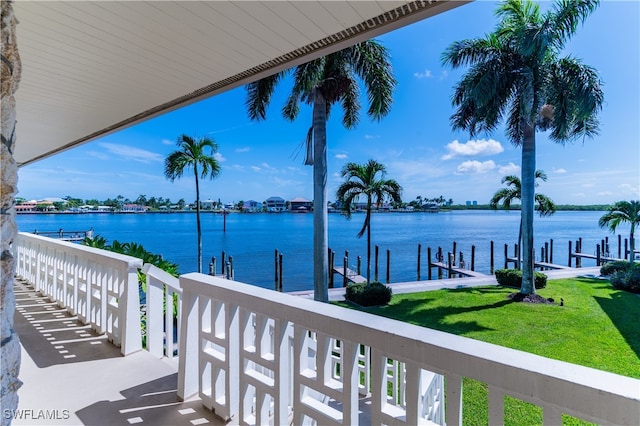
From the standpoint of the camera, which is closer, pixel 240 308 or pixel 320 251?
pixel 240 308

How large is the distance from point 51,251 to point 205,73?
11.4ft

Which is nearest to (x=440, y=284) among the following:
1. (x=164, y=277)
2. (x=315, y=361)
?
(x=164, y=277)

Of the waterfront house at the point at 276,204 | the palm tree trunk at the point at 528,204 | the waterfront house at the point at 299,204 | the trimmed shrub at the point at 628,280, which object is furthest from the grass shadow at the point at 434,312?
the waterfront house at the point at 276,204

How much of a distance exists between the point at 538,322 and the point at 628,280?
579cm

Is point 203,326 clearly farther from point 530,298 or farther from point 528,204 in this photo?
point 528,204

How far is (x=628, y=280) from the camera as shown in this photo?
1219 centimetres

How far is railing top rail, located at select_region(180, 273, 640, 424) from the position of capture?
77 cm

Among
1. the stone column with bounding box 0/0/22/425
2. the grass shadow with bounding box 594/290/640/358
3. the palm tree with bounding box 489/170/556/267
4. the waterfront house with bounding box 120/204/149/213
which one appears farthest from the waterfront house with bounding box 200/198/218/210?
the stone column with bounding box 0/0/22/425

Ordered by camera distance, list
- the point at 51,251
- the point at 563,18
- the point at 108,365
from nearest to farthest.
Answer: the point at 108,365 < the point at 51,251 < the point at 563,18

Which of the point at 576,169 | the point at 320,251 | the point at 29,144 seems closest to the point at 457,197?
the point at 576,169

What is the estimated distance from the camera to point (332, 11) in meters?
1.78

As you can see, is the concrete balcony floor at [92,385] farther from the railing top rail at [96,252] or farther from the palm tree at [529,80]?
the palm tree at [529,80]

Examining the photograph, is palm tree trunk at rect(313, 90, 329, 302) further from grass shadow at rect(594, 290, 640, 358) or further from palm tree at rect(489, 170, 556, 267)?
palm tree at rect(489, 170, 556, 267)

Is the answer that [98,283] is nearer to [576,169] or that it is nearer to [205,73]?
[205,73]
